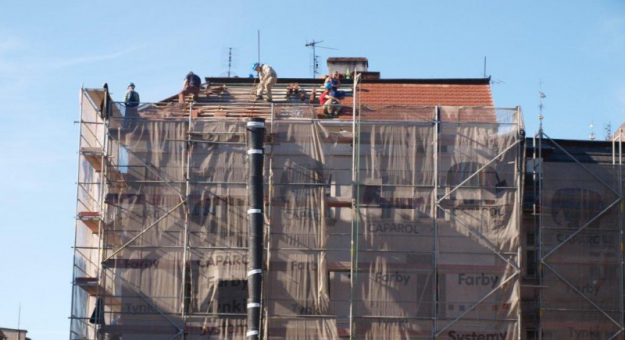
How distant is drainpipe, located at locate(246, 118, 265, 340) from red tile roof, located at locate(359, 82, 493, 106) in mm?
6925

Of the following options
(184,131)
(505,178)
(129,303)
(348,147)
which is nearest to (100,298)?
(129,303)

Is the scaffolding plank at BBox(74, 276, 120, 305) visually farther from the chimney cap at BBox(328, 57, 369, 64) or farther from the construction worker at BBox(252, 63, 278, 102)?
the chimney cap at BBox(328, 57, 369, 64)

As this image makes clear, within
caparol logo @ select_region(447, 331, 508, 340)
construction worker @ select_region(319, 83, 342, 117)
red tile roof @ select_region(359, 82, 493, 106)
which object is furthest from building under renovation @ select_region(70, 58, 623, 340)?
red tile roof @ select_region(359, 82, 493, 106)

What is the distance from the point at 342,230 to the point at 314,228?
2.72 ft

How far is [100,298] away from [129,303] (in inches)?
28.2

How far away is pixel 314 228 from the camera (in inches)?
1388

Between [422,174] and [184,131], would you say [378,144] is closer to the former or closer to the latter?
[422,174]

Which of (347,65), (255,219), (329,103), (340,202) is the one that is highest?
(347,65)

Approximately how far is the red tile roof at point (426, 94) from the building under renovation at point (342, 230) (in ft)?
16.4

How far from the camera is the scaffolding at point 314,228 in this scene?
114 feet

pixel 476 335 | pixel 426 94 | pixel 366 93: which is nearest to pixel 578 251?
pixel 476 335

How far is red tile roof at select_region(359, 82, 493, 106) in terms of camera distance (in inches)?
1628

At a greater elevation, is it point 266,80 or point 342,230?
→ point 266,80

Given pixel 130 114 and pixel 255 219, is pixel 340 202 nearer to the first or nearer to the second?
pixel 255 219
